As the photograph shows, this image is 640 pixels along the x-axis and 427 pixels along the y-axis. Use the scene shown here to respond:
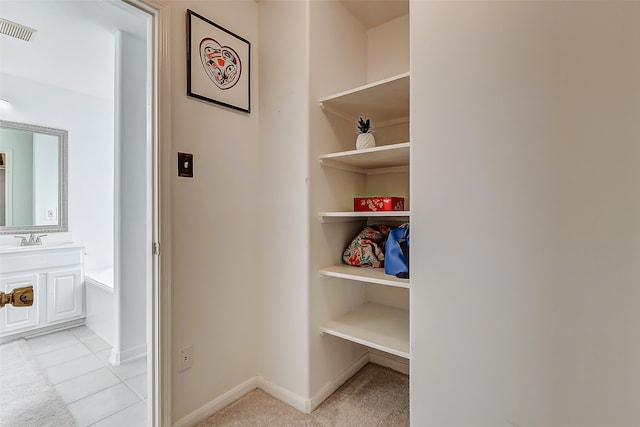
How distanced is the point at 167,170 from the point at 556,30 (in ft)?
5.16

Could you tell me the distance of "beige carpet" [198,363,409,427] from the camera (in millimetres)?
1487

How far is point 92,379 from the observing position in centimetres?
193

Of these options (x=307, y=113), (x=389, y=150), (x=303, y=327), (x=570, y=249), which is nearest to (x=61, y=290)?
(x=303, y=327)

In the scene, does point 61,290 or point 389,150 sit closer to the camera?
point 389,150

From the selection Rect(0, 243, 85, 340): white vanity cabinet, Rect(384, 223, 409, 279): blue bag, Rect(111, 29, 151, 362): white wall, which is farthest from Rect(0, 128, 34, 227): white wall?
Rect(384, 223, 409, 279): blue bag

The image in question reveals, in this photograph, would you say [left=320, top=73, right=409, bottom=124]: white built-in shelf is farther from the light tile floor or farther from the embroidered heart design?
the light tile floor

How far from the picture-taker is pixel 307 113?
156cm

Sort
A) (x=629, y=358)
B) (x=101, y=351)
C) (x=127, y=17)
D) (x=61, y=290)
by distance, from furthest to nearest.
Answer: (x=61, y=290) < (x=101, y=351) < (x=127, y=17) < (x=629, y=358)

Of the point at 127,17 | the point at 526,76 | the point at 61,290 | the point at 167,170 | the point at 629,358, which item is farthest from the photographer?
the point at 61,290

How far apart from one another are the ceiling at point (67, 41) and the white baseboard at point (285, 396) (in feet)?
6.67

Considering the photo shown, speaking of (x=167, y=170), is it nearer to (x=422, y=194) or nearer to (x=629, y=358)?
(x=422, y=194)

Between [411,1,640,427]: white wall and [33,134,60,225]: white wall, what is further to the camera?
[33,134,60,225]: white wall

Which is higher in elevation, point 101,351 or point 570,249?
point 570,249

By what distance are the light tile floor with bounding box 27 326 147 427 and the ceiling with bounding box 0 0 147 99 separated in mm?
2050
